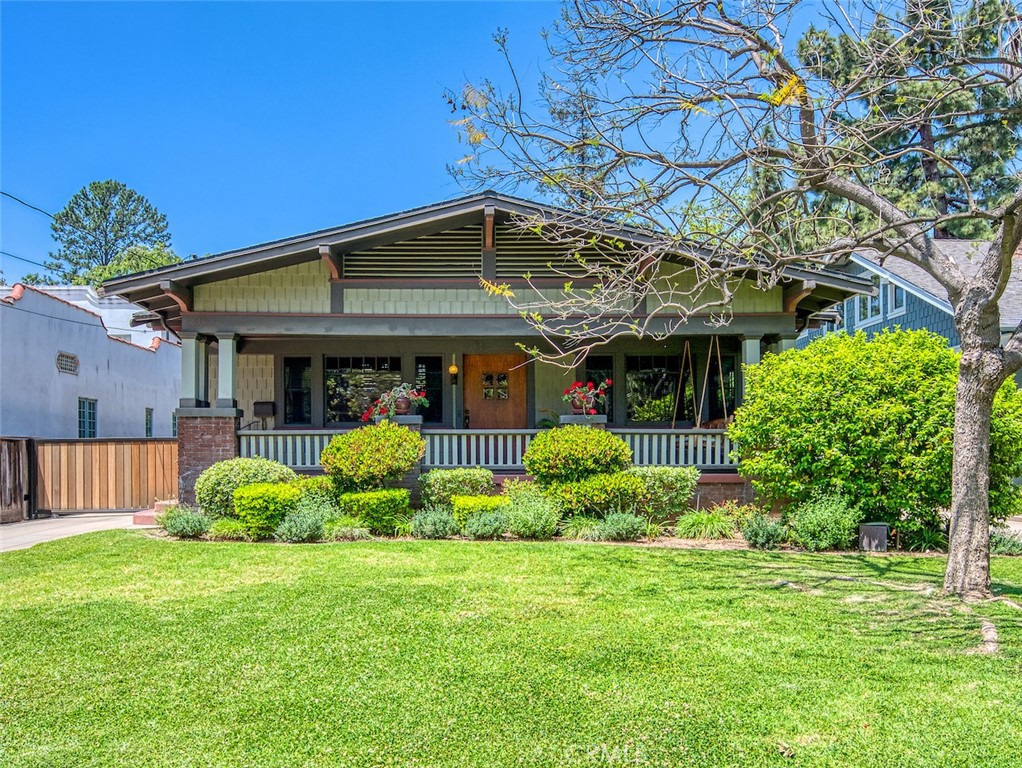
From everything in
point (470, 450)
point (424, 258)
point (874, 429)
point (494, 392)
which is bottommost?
point (470, 450)

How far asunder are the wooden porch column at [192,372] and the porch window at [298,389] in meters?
1.98

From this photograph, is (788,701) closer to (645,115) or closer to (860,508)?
(645,115)

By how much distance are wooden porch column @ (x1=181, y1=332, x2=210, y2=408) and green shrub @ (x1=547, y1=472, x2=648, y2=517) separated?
6032 mm

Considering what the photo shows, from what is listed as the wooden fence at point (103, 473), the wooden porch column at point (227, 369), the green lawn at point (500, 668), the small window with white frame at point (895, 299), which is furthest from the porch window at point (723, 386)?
the wooden fence at point (103, 473)

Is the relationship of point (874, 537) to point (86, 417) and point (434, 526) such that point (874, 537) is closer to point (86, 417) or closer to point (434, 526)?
point (434, 526)

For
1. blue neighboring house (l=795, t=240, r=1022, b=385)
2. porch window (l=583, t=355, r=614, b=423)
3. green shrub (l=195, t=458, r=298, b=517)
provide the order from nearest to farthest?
green shrub (l=195, t=458, r=298, b=517) < porch window (l=583, t=355, r=614, b=423) < blue neighboring house (l=795, t=240, r=1022, b=385)

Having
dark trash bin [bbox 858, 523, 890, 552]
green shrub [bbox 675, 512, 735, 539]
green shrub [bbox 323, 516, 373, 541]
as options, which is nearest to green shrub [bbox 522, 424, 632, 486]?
green shrub [bbox 675, 512, 735, 539]

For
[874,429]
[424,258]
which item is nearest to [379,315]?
[424,258]

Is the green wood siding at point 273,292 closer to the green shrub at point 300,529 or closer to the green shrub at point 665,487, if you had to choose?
the green shrub at point 300,529

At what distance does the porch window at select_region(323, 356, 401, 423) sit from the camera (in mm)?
14391

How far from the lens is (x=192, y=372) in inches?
480

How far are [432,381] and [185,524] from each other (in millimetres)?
5642

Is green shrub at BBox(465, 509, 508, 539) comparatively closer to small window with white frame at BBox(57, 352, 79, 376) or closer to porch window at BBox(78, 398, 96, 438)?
small window with white frame at BBox(57, 352, 79, 376)

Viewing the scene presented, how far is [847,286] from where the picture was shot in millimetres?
11859
